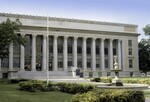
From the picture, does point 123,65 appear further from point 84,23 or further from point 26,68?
point 26,68

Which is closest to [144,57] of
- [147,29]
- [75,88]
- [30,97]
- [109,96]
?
[147,29]

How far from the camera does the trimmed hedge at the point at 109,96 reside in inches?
582

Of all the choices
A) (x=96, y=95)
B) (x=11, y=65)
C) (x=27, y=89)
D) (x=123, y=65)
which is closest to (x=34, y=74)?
(x=11, y=65)

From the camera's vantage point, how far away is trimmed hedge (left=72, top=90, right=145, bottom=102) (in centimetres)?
1478

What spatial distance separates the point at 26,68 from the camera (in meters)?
82.9

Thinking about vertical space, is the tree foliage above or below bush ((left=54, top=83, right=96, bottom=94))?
above

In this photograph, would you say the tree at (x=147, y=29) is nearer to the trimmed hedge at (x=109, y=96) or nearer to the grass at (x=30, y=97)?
the grass at (x=30, y=97)

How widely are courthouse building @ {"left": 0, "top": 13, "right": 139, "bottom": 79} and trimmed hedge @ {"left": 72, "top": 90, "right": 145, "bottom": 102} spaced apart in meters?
58.0

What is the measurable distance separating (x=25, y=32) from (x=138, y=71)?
35.5 meters

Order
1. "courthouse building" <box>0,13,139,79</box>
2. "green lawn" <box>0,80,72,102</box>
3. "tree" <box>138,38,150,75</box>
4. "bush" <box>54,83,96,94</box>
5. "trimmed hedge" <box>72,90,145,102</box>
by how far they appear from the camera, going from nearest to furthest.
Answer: "trimmed hedge" <box>72,90,145,102</box>, "green lawn" <box>0,80,72,102</box>, "bush" <box>54,83,96,94</box>, "courthouse building" <box>0,13,139,79</box>, "tree" <box>138,38,150,75</box>

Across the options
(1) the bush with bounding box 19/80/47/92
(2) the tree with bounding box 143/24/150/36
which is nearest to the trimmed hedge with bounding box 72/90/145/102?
(1) the bush with bounding box 19/80/47/92

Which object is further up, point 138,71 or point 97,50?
point 97,50

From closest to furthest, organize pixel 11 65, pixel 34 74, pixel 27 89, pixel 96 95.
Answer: pixel 96 95
pixel 27 89
pixel 34 74
pixel 11 65

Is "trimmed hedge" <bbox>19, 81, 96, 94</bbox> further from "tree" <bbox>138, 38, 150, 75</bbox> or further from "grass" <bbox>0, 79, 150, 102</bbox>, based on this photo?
"tree" <bbox>138, 38, 150, 75</bbox>
